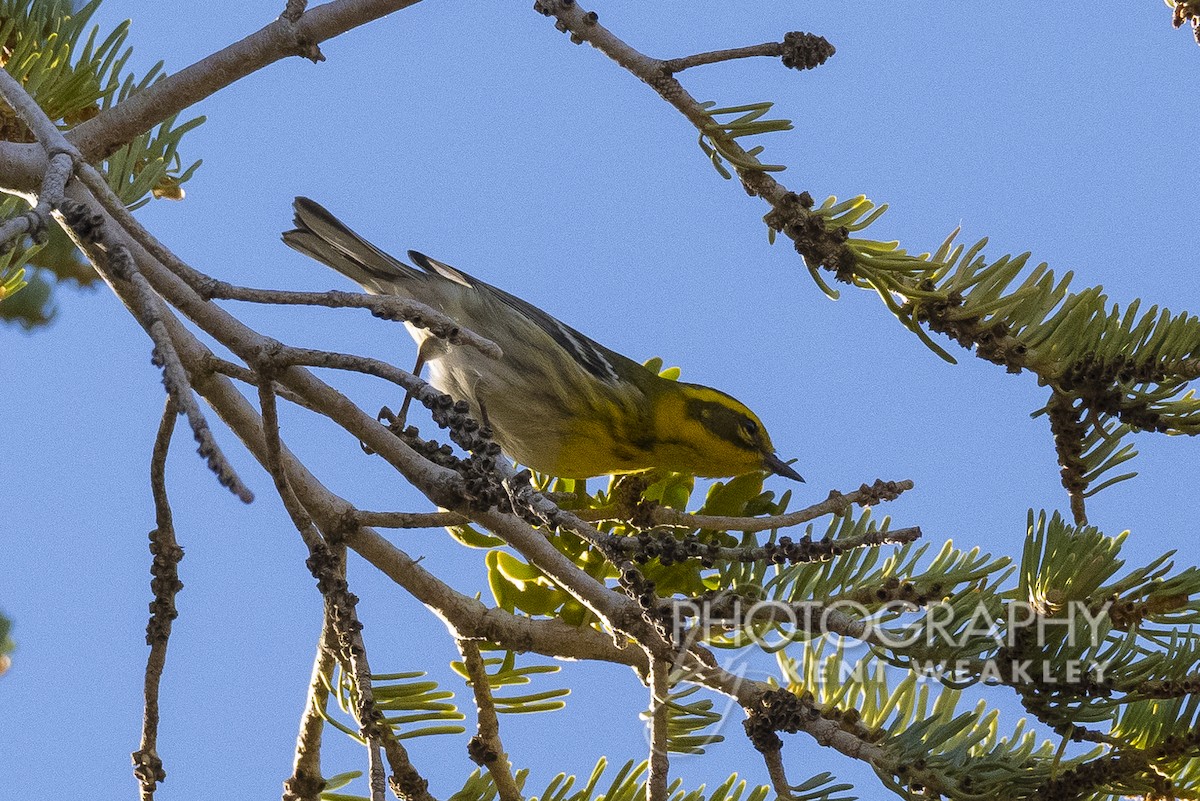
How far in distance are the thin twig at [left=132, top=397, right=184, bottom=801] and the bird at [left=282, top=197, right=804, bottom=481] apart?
1.53 m

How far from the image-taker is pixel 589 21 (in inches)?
81.4

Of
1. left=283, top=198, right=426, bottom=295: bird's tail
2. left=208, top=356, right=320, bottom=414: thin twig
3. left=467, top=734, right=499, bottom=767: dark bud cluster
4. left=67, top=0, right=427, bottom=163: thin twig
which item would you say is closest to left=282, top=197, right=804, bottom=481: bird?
left=283, top=198, right=426, bottom=295: bird's tail

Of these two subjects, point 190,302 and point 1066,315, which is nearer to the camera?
point 190,302

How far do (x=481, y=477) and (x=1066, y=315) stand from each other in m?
1.24

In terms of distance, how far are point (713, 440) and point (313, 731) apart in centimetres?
187

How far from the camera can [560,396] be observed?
11.6 ft

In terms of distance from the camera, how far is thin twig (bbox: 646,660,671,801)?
1.46m

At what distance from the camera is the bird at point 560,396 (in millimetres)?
3313

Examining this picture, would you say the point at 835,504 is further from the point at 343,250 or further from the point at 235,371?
the point at 343,250

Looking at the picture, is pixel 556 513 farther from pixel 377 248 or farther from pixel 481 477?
pixel 377 248

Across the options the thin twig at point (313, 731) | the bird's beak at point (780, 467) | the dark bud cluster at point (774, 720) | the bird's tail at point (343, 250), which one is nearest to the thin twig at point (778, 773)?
the dark bud cluster at point (774, 720)

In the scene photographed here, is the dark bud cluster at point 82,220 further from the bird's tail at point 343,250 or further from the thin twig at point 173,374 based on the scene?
the bird's tail at point 343,250

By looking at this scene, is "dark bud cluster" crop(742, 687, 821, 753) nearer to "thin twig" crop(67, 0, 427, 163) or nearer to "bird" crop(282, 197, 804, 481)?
"thin twig" crop(67, 0, 427, 163)

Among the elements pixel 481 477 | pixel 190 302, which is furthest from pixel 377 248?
pixel 481 477
